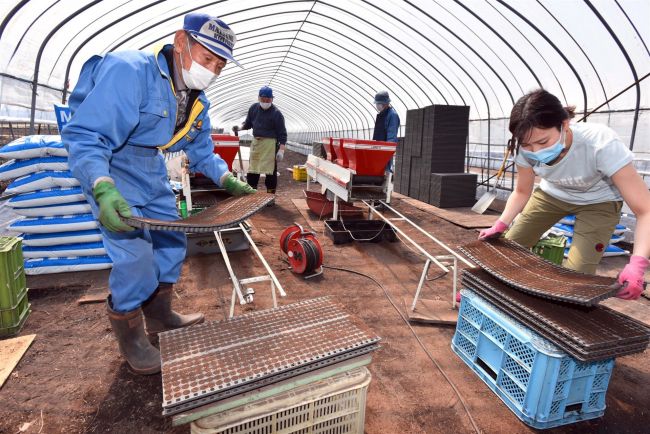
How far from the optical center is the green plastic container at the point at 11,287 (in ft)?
8.37

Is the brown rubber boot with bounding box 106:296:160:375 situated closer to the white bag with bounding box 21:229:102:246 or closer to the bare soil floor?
the bare soil floor

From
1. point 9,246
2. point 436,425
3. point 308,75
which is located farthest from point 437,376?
point 308,75

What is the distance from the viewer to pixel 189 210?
4758mm

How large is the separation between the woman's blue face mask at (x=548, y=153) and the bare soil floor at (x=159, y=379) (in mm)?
1529

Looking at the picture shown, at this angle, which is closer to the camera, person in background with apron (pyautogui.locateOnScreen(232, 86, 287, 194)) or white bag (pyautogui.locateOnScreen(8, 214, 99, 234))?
white bag (pyautogui.locateOnScreen(8, 214, 99, 234))

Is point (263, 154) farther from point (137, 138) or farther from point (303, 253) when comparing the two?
point (137, 138)

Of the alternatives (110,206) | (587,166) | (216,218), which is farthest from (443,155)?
(110,206)

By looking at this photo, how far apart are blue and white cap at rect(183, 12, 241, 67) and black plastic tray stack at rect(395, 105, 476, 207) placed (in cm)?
695

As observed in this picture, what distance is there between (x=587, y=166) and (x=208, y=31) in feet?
8.13

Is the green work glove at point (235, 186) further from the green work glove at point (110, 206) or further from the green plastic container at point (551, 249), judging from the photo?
the green plastic container at point (551, 249)

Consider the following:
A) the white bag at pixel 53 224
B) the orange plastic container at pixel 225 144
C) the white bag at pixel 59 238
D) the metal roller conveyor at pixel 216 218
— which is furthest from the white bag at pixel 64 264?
the orange plastic container at pixel 225 144

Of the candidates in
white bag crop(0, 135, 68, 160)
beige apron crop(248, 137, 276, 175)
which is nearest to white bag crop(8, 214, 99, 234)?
white bag crop(0, 135, 68, 160)

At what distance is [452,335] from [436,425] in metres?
1.05

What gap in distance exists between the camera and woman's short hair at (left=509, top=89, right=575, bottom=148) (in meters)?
2.07
